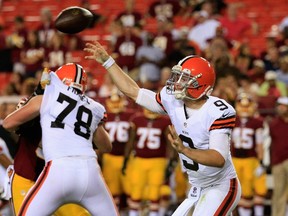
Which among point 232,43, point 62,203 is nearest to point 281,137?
point 232,43

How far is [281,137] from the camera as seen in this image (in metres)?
9.95

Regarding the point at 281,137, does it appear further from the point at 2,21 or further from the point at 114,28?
the point at 2,21

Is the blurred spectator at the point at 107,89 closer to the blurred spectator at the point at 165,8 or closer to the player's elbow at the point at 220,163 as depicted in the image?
the blurred spectator at the point at 165,8

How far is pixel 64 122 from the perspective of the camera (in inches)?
232

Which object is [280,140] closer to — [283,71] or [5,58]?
[283,71]

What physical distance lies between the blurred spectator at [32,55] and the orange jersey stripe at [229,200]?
7.30m

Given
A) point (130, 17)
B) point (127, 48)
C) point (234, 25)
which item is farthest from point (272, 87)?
point (130, 17)

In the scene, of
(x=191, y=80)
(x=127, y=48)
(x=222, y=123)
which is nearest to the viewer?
(x=222, y=123)

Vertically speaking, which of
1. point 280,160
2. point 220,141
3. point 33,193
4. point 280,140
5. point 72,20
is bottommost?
point 280,160

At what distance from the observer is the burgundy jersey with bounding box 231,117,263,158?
10141 mm

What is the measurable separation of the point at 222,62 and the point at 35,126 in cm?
525

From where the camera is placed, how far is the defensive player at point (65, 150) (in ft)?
18.7

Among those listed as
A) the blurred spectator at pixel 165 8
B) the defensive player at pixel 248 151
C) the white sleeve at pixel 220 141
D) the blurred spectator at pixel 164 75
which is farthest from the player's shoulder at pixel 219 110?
the blurred spectator at pixel 165 8

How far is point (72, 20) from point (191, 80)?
1106 mm
